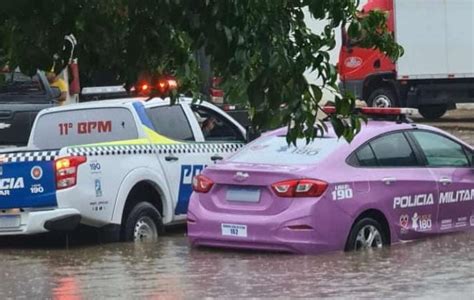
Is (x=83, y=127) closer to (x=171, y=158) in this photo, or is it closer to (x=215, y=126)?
(x=171, y=158)

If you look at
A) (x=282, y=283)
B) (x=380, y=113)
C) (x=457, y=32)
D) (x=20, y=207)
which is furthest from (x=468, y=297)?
(x=457, y=32)

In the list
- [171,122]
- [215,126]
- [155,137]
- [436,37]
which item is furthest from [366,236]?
[436,37]

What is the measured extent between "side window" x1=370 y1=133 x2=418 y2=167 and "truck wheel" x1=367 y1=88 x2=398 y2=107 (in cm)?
1616

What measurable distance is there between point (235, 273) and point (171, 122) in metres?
3.37

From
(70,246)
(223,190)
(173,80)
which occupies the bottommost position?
(70,246)

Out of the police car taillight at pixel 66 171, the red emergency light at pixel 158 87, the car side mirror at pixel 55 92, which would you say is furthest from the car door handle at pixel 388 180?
the car side mirror at pixel 55 92

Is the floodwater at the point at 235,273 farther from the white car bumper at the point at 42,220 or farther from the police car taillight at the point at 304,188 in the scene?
the police car taillight at the point at 304,188

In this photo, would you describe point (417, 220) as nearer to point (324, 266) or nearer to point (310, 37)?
point (324, 266)

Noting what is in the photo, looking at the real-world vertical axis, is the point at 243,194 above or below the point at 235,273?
above

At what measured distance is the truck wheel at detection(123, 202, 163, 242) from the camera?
11.4 m

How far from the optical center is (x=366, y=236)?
1012 cm

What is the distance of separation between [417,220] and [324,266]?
180cm

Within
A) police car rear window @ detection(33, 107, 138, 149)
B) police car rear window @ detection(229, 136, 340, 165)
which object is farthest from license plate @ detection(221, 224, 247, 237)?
police car rear window @ detection(33, 107, 138, 149)

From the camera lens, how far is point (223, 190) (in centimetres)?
1018
